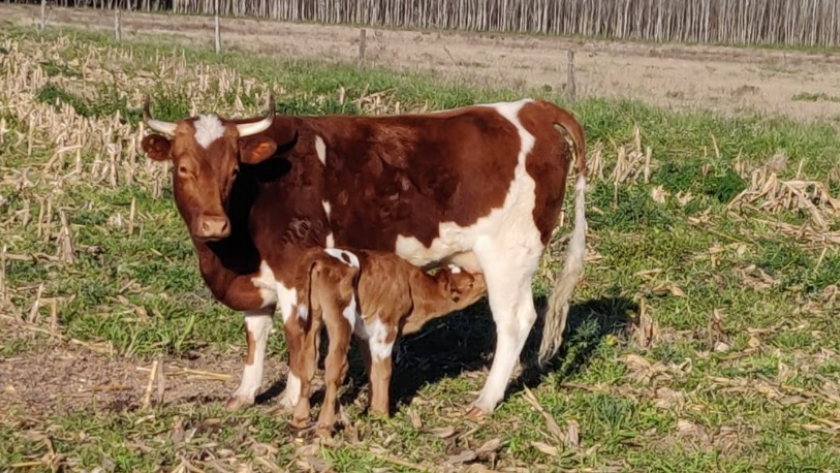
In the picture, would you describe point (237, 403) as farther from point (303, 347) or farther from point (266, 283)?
point (266, 283)

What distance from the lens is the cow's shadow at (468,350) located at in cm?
884

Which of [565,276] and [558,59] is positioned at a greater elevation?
[565,276]

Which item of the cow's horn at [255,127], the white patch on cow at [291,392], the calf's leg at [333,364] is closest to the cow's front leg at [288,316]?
the white patch on cow at [291,392]

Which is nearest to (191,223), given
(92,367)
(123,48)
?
(92,367)

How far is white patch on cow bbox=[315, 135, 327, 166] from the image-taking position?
819 centimetres

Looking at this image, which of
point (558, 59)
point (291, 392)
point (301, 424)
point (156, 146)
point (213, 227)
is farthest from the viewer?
point (558, 59)

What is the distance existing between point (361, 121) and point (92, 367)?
7.84 ft

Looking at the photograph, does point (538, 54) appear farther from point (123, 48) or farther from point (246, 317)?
point (246, 317)

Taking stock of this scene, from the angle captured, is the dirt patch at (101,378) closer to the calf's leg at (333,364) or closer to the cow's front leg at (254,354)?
the cow's front leg at (254,354)

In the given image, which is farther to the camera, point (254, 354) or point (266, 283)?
point (254, 354)

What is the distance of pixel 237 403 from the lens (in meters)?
8.14

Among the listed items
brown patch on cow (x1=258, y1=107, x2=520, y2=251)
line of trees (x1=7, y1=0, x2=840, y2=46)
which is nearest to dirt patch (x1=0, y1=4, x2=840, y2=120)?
line of trees (x1=7, y1=0, x2=840, y2=46)

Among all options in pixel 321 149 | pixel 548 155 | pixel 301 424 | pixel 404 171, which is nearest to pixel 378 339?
pixel 301 424

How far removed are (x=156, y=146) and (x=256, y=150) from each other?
0.59 metres
